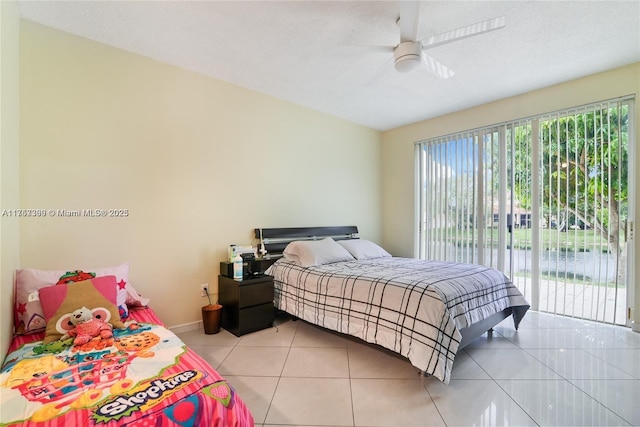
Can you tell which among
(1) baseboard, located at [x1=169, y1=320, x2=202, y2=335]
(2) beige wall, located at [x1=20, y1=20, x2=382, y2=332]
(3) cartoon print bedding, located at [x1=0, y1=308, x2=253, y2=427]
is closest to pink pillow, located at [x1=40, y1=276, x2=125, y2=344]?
(3) cartoon print bedding, located at [x1=0, y1=308, x2=253, y2=427]

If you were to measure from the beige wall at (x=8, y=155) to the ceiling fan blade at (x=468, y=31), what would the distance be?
2.63m

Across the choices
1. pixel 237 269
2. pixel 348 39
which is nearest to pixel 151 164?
pixel 237 269

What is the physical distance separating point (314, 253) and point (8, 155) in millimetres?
2506

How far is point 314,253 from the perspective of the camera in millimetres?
3240

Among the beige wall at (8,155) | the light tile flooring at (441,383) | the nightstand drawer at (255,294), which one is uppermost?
the beige wall at (8,155)

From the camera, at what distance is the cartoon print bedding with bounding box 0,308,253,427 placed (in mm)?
1040

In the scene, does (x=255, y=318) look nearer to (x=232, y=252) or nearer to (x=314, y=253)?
(x=232, y=252)

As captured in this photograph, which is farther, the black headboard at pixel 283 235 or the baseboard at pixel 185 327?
the black headboard at pixel 283 235

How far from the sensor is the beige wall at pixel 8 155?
1593mm

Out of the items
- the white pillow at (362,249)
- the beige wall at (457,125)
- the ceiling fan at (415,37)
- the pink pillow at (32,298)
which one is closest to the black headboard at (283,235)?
the white pillow at (362,249)

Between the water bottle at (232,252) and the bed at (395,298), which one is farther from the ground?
the water bottle at (232,252)

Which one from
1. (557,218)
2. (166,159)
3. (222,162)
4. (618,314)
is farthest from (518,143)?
(166,159)

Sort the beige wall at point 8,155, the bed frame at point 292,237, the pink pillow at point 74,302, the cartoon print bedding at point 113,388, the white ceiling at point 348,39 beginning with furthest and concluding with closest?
1. the bed frame at point 292,237
2. the white ceiling at point 348,39
3. the pink pillow at point 74,302
4. the beige wall at point 8,155
5. the cartoon print bedding at point 113,388

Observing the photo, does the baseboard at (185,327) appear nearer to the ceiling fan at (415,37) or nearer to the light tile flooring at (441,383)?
the light tile flooring at (441,383)
